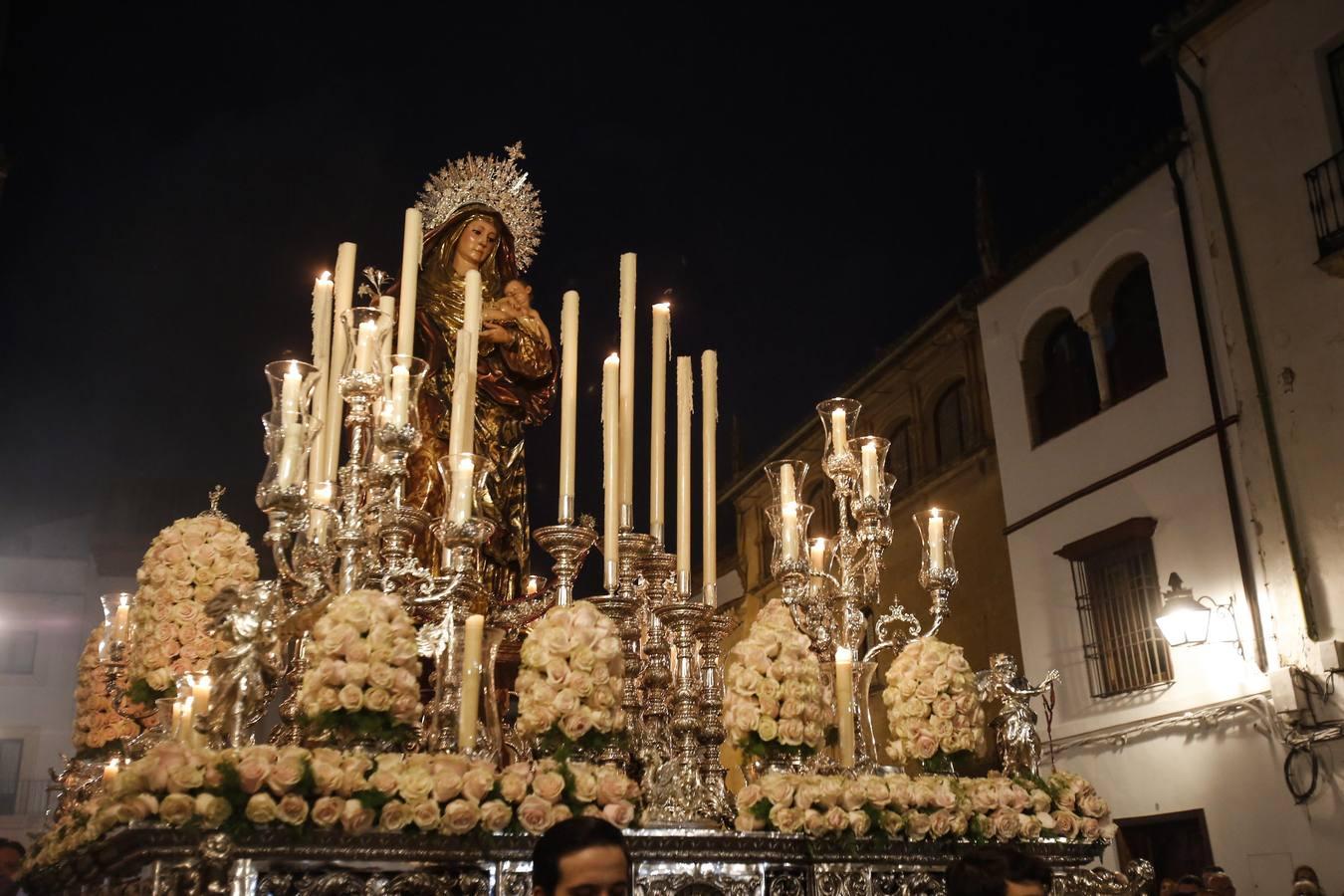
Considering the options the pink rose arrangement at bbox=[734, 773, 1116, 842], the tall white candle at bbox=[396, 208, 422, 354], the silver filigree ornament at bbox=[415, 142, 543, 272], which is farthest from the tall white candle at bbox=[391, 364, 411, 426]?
the silver filigree ornament at bbox=[415, 142, 543, 272]

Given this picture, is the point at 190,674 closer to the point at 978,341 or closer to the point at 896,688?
the point at 896,688

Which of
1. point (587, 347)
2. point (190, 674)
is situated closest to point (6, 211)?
point (587, 347)

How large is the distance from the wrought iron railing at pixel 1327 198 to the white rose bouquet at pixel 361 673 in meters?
8.99

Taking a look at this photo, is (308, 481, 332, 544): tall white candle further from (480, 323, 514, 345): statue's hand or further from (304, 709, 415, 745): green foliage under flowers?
(480, 323, 514, 345): statue's hand

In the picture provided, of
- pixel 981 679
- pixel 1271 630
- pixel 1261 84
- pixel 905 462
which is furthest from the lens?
pixel 905 462

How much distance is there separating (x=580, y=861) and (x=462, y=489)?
1524 mm

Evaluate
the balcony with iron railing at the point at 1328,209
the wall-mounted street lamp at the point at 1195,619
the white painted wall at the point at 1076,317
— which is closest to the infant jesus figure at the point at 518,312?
the balcony with iron railing at the point at 1328,209

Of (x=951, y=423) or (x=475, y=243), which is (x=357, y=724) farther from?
(x=951, y=423)

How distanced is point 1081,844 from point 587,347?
9639mm

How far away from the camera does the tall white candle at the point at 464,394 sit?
13.1 ft

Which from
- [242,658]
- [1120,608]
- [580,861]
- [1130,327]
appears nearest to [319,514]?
[242,658]

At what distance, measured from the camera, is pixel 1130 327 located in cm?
1268

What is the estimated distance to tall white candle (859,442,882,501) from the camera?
4613mm

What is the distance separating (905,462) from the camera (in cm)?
1709
